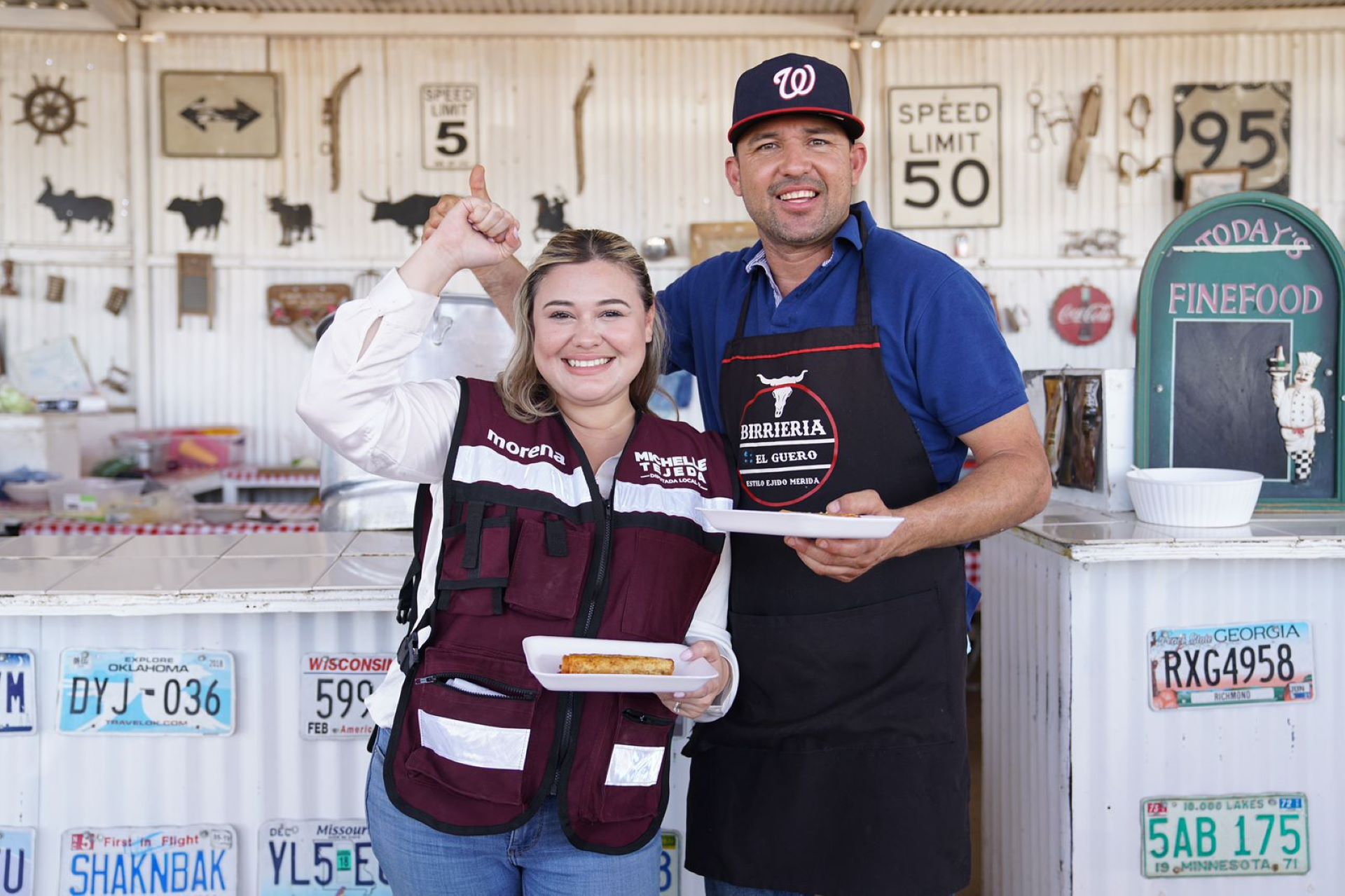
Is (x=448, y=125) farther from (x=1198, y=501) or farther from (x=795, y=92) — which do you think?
(x=1198, y=501)

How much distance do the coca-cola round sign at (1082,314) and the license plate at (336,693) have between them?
7034 mm

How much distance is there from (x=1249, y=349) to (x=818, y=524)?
2.00 meters

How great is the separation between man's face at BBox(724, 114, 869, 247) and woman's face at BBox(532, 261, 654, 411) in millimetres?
343

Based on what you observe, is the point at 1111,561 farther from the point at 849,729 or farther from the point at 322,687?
the point at 322,687

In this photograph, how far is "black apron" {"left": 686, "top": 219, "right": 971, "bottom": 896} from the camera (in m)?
1.84

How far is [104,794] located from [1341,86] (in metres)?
9.40

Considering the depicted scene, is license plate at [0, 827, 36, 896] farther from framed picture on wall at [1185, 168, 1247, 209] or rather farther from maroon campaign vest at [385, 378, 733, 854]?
framed picture on wall at [1185, 168, 1247, 209]

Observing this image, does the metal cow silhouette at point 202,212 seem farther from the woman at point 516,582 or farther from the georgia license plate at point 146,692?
the woman at point 516,582

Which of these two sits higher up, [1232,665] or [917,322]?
[917,322]

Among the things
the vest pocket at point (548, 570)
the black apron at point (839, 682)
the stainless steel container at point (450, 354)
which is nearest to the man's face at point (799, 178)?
the black apron at point (839, 682)

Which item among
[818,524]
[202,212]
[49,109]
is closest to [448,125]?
[202,212]

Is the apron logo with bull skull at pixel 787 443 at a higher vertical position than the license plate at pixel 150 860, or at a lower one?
higher

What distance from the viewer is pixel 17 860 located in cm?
238

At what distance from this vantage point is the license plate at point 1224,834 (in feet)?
7.98
